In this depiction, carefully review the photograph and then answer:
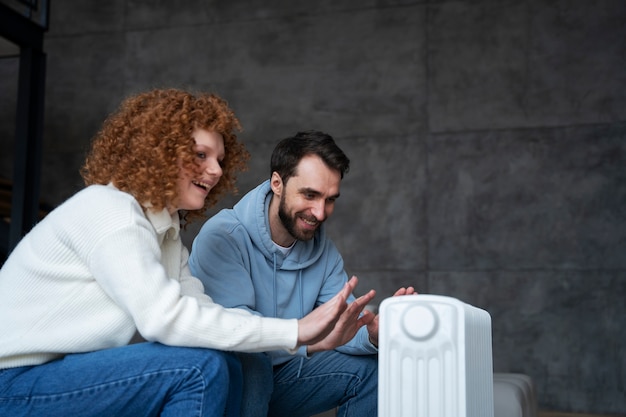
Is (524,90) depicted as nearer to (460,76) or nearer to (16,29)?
(460,76)

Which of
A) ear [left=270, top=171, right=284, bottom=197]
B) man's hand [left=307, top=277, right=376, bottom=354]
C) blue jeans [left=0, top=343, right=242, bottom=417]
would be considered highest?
ear [left=270, top=171, right=284, bottom=197]

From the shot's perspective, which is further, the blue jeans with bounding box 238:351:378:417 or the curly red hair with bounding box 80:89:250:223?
the blue jeans with bounding box 238:351:378:417

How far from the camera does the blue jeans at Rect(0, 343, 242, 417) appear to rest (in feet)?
4.39

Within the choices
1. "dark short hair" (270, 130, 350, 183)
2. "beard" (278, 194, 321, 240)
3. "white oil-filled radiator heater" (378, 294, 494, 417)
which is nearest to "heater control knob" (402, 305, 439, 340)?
"white oil-filled radiator heater" (378, 294, 494, 417)

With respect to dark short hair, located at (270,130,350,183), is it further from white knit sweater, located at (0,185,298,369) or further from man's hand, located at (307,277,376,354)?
white knit sweater, located at (0,185,298,369)

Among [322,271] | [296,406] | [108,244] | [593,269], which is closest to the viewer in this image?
[108,244]

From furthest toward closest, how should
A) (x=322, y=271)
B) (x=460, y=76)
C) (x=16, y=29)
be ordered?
(x=460, y=76) → (x=16, y=29) → (x=322, y=271)

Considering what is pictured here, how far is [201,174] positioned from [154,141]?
0.42 ft

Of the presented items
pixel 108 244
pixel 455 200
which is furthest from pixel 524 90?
pixel 108 244

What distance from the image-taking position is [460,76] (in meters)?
4.32

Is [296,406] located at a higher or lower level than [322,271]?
lower

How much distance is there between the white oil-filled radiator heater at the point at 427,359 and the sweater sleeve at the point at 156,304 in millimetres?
203

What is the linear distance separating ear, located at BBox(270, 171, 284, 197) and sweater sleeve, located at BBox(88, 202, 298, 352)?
0.85 meters

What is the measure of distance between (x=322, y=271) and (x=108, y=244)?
37.7 inches
